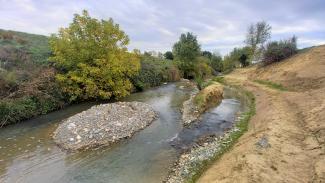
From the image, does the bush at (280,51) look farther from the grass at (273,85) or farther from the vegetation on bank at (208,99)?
the vegetation on bank at (208,99)

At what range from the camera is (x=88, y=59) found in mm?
27703

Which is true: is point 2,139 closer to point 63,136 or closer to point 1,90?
point 63,136

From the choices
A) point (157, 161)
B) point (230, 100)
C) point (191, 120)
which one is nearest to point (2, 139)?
point (157, 161)

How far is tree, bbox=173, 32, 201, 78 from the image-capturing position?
55094 mm

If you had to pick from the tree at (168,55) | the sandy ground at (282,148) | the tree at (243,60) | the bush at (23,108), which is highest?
the tree at (168,55)

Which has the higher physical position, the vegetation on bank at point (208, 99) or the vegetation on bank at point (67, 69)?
the vegetation on bank at point (67, 69)

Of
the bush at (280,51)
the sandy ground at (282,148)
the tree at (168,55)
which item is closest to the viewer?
the sandy ground at (282,148)

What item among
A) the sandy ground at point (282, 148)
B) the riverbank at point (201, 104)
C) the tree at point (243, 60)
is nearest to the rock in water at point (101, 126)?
the riverbank at point (201, 104)

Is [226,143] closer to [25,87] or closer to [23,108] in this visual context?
[23,108]

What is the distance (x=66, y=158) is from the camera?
14133 millimetres

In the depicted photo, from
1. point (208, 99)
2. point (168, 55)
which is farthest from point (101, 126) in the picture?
point (168, 55)

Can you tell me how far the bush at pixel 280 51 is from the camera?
134 ft

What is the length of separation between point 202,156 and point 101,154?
17.5 feet

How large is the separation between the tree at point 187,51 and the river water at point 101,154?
113 feet
